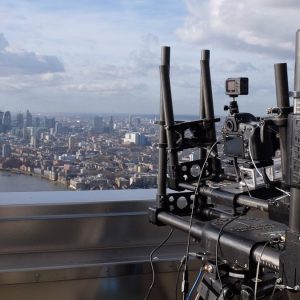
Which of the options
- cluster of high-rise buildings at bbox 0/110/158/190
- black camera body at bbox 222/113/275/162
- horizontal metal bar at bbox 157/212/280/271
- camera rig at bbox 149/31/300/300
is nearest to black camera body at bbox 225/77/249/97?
camera rig at bbox 149/31/300/300

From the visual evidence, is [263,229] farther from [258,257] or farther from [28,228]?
[28,228]

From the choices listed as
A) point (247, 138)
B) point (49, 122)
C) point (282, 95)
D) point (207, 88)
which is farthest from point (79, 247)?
point (282, 95)

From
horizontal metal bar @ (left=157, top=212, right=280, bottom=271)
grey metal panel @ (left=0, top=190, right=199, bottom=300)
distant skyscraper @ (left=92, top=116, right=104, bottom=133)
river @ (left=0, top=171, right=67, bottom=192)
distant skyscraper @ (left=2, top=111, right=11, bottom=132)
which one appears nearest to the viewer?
horizontal metal bar @ (left=157, top=212, right=280, bottom=271)

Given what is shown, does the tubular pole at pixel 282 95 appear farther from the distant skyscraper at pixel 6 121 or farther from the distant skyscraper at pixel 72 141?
the distant skyscraper at pixel 6 121

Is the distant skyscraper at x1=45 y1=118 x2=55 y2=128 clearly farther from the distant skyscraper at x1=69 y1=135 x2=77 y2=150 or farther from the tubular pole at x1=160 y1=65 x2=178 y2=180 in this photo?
the tubular pole at x1=160 y1=65 x2=178 y2=180

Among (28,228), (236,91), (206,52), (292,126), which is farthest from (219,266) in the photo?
(28,228)

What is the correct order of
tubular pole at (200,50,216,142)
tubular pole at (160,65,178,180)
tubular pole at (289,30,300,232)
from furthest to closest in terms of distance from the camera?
tubular pole at (200,50,216,142) < tubular pole at (160,65,178,180) < tubular pole at (289,30,300,232)
